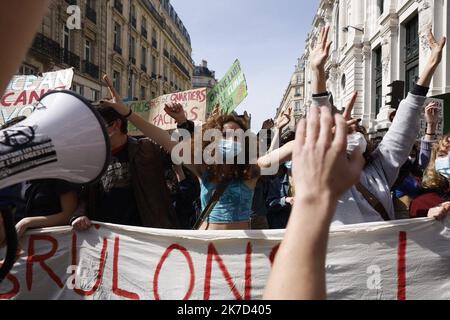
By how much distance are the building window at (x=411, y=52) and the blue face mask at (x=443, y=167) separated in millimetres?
17021

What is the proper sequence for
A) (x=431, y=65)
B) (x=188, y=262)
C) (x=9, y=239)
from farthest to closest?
(x=188, y=262) < (x=431, y=65) < (x=9, y=239)

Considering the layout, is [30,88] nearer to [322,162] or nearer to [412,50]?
[322,162]

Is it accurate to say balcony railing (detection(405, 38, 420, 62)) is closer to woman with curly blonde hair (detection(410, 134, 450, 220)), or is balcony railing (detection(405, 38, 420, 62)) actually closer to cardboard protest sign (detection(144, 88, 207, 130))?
cardboard protest sign (detection(144, 88, 207, 130))

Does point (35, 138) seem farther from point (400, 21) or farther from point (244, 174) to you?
point (400, 21)

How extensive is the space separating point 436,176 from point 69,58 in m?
21.1

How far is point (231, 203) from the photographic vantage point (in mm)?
2596

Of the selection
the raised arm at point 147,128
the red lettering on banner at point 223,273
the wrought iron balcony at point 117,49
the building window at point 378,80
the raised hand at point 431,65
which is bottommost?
the red lettering on banner at point 223,273

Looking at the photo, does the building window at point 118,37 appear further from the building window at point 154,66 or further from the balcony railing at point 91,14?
the building window at point 154,66

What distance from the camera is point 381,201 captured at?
2414 millimetres

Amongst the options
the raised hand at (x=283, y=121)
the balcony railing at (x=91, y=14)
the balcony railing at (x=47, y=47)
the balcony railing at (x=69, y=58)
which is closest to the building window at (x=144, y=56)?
the balcony railing at (x=91, y=14)

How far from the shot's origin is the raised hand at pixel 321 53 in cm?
226

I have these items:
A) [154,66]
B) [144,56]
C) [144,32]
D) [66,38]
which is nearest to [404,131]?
[66,38]

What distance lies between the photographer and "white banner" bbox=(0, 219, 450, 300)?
2443 millimetres

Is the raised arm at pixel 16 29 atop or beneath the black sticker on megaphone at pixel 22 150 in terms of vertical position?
atop
